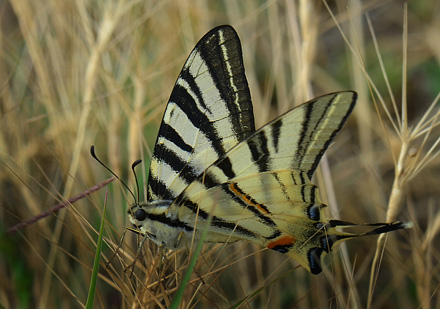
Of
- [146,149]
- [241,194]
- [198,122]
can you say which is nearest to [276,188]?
[241,194]

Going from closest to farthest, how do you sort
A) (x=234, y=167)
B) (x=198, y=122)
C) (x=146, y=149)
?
(x=234, y=167) → (x=198, y=122) → (x=146, y=149)

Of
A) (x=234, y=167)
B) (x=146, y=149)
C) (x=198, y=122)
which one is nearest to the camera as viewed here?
(x=234, y=167)

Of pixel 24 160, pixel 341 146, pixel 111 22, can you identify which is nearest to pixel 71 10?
pixel 111 22

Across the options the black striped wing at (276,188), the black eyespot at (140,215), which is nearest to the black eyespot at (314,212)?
the black striped wing at (276,188)

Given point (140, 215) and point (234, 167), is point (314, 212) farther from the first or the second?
point (140, 215)

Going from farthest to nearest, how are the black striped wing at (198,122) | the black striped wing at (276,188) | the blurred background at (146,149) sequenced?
the blurred background at (146,149)
the black striped wing at (198,122)
the black striped wing at (276,188)

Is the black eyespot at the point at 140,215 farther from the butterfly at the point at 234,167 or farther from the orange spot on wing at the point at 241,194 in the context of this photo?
the orange spot on wing at the point at 241,194

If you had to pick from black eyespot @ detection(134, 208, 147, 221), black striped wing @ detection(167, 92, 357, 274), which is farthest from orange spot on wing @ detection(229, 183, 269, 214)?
black eyespot @ detection(134, 208, 147, 221)
